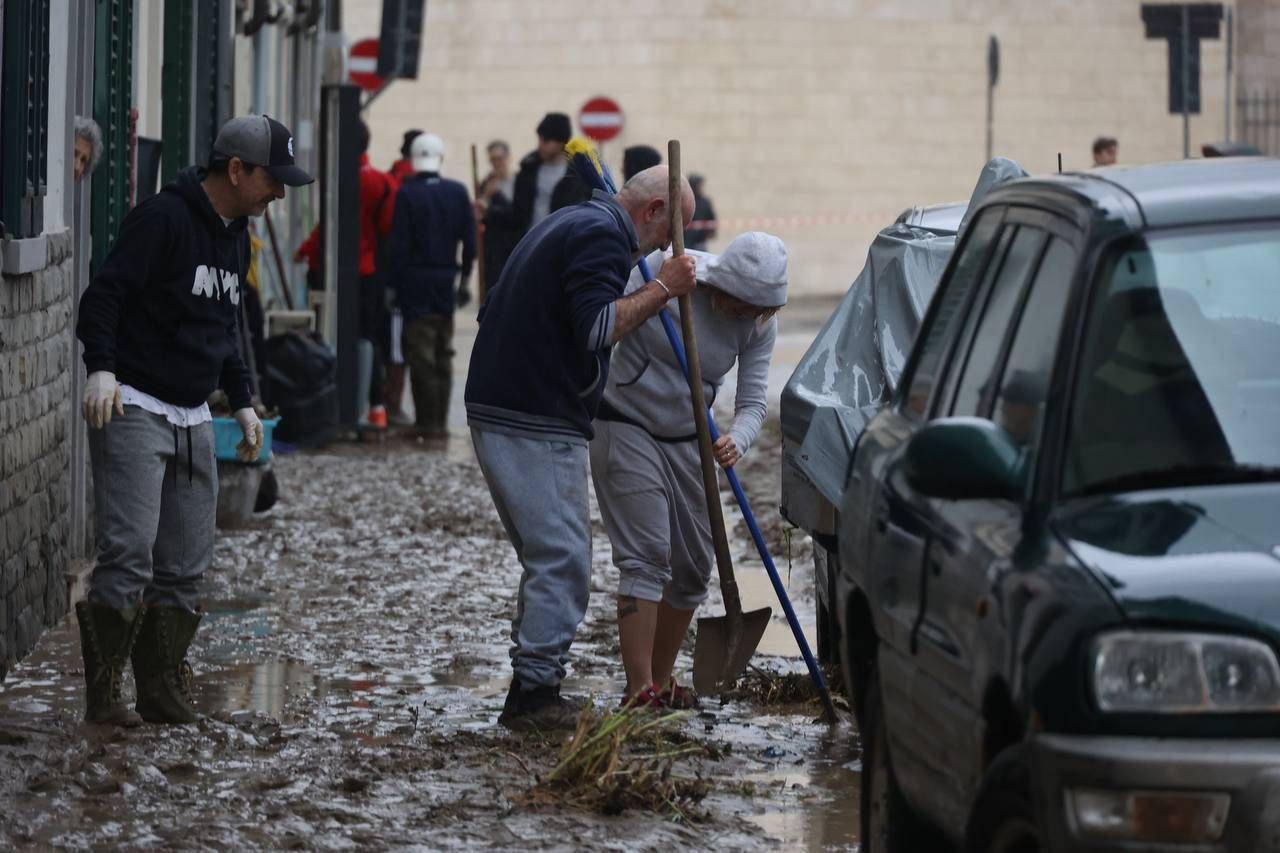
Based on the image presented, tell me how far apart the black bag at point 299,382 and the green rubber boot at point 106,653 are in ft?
24.6

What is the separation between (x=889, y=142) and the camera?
3766 centimetres

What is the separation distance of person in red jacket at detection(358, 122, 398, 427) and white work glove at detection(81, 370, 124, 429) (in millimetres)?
10603

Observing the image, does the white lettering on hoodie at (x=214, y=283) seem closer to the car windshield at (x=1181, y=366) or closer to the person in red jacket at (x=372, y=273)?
the car windshield at (x=1181, y=366)

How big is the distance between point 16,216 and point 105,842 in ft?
9.27

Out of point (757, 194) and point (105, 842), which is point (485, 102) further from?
point (105, 842)

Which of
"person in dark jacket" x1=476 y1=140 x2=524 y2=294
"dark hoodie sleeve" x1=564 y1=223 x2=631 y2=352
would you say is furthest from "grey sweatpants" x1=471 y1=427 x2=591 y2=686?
"person in dark jacket" x1=476 y1=140 x2=524 y2=294

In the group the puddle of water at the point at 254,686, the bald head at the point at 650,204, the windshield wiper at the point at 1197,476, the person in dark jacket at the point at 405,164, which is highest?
the person in dark jacket at the point at 405,164

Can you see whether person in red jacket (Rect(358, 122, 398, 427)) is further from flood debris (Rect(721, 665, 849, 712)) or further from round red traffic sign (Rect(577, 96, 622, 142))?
round red traffic sign (Rect(577, 96, 622, 142))

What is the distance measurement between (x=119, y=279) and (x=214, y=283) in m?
0.32

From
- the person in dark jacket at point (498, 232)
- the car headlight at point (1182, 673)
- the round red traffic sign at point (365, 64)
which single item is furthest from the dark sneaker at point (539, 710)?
the round red traffic sign at point (365, 64)

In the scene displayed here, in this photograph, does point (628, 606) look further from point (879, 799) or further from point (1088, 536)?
point (1088, 536)

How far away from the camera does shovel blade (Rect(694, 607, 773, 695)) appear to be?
26.5ft

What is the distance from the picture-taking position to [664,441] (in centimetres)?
800

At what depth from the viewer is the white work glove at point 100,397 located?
23.2 ft
